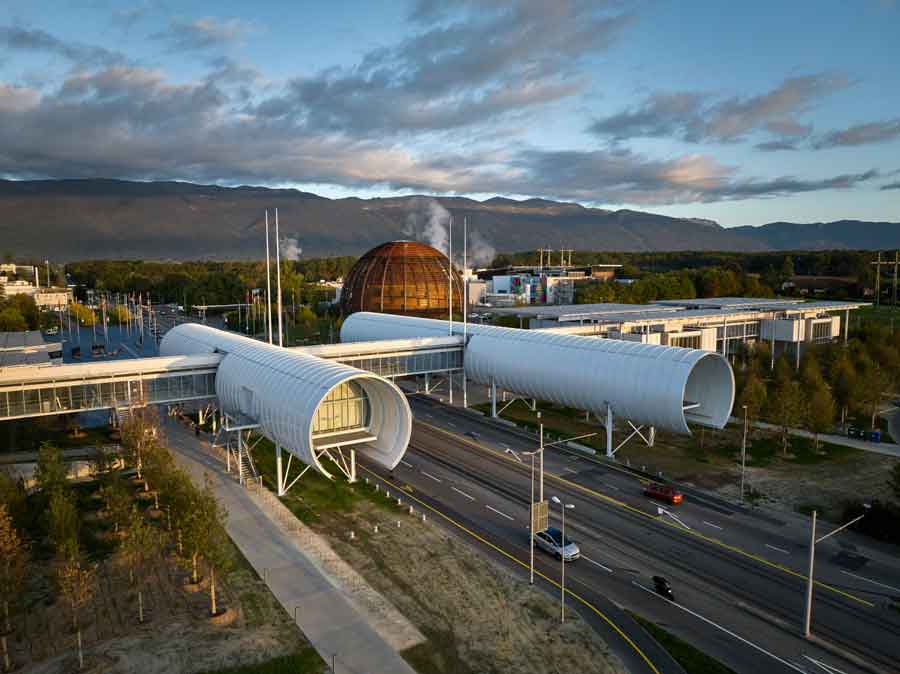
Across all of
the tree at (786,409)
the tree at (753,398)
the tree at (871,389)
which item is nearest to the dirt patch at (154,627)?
the tree at (786,409)

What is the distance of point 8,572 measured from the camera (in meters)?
25.3

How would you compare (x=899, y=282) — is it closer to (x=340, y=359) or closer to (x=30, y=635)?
(x=340, y=359)

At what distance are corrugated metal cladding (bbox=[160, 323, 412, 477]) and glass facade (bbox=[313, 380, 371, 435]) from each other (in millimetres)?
323

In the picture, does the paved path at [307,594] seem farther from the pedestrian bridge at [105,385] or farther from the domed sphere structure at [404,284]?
the domed sphere structure at [404,284]

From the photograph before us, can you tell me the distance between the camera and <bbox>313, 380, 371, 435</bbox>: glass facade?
42.7 m

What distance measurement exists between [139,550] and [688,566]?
2740cm

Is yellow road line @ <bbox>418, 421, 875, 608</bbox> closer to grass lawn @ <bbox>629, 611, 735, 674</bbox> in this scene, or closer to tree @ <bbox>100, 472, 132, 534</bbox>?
grass lawn @ <bbox>629, 611, 735, 674</bbox>

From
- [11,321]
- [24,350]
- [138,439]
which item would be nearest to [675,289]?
[24,350]

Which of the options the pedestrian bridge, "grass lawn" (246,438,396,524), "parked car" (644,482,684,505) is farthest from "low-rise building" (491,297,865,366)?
the pedestrian bridge

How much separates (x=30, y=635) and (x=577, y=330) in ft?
202

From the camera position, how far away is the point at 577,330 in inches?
3019

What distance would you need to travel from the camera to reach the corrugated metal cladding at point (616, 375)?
158ft

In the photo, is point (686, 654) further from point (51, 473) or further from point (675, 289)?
point (675, 289)

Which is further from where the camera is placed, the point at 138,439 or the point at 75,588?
the point at 138,439
